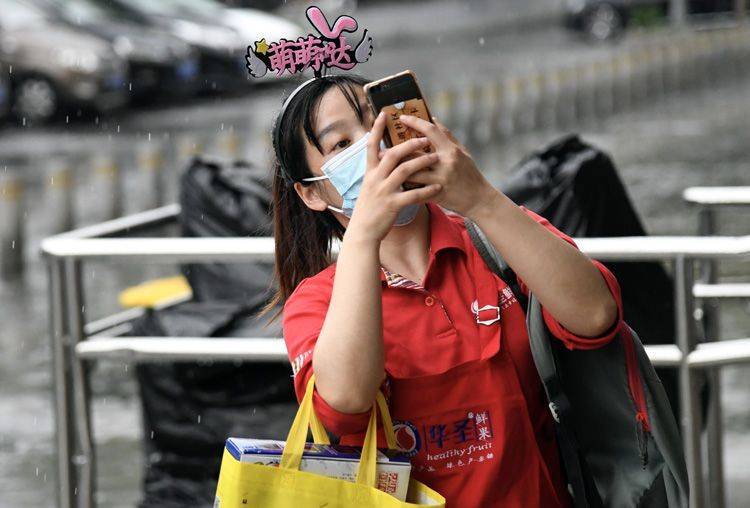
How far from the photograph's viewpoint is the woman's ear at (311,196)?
238cm

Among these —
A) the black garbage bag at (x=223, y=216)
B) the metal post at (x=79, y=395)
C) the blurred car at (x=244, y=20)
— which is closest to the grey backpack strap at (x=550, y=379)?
the metal post at (x=79, y=395)

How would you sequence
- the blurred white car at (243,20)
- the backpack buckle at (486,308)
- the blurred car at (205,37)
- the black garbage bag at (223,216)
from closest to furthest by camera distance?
the backpack buckle at (486,308) → the black garbage bag at (223,216) → the blurred car at (205,37) → the blurred white car at (243,20)

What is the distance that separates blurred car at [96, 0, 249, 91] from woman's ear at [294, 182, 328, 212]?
1790cm

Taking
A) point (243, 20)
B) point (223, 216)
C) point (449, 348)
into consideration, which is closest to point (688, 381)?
point (449, 348)

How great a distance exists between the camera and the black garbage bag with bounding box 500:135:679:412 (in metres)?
4.15

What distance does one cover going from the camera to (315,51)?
7.52 ft

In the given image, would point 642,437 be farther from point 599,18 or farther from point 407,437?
point 599,18

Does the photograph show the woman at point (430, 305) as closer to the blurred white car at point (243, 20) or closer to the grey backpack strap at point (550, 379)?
the grey backpack strap at point (550, 379)

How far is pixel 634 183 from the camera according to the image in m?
12.8

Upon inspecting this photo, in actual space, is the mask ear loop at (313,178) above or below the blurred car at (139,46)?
above

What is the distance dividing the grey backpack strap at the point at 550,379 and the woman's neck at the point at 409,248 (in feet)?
0.26

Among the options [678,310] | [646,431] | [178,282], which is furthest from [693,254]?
[178,282]

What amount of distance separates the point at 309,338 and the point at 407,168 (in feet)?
1.21

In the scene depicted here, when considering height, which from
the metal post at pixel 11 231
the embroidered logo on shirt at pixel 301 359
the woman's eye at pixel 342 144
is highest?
the woman's eye at pixel 342 144
